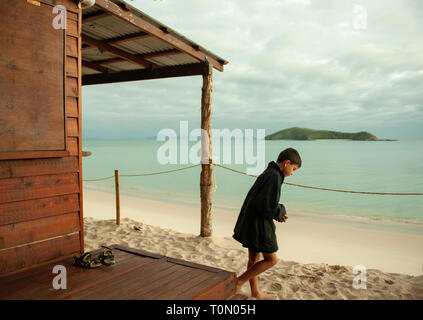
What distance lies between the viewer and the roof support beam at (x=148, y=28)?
351cm

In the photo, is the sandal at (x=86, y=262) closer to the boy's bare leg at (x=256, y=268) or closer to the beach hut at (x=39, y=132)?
the beach hut at (x=39, y=132)

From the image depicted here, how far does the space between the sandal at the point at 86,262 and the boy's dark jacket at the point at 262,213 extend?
136 cm

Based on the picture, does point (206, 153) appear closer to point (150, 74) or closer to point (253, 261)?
point (150, 74)

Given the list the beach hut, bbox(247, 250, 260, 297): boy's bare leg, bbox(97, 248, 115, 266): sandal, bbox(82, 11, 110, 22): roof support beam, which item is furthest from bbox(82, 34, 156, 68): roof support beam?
bbox(247, 250, 260, 297): boy's bare leg

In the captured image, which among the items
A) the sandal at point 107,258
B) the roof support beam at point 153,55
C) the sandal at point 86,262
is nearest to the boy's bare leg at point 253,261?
the sandal at point 107,258

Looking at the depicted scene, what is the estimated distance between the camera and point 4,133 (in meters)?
2.36

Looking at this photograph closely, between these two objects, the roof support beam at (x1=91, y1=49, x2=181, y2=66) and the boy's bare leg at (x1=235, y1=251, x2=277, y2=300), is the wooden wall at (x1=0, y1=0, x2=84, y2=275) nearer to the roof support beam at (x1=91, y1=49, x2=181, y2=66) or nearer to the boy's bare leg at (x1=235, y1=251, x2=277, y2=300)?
the boy's bare leg at (x1=235, y1=251, x2=277, y2=300)

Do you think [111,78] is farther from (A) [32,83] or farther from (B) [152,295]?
(B) [152,295]

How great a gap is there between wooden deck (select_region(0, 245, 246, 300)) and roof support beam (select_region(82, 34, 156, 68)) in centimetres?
329

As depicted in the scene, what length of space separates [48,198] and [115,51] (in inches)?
120

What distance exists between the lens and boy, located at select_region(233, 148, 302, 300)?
2721 millimetres

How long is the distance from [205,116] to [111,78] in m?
2.38
